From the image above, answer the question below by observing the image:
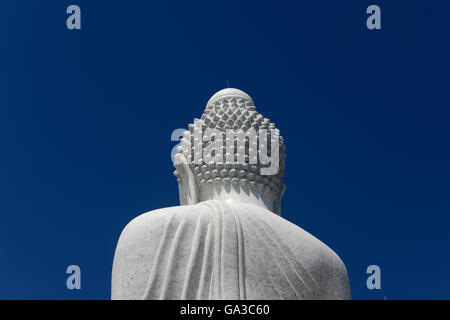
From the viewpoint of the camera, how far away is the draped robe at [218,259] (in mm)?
6055

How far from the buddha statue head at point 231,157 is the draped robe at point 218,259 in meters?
0.79

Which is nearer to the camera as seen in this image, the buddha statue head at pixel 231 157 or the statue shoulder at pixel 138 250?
the statue shoulder at pixel 138 250

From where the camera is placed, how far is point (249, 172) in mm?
7488

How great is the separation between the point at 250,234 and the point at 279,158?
5.68ft

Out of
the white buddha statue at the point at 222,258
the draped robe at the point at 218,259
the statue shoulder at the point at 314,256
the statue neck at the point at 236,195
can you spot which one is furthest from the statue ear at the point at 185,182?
the statue shoulder at the point at 314,256

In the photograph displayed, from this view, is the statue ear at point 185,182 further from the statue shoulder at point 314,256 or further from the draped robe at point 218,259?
the statue shoulder at point 314,256

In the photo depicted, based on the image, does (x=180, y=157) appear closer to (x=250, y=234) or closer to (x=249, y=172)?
(x=249, y=172)

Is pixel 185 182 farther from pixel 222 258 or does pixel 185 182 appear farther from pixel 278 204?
pixel 222 258

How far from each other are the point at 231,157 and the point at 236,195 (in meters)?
0.43

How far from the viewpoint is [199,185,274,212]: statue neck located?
7363 mm

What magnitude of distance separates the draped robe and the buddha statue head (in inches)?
31.2
